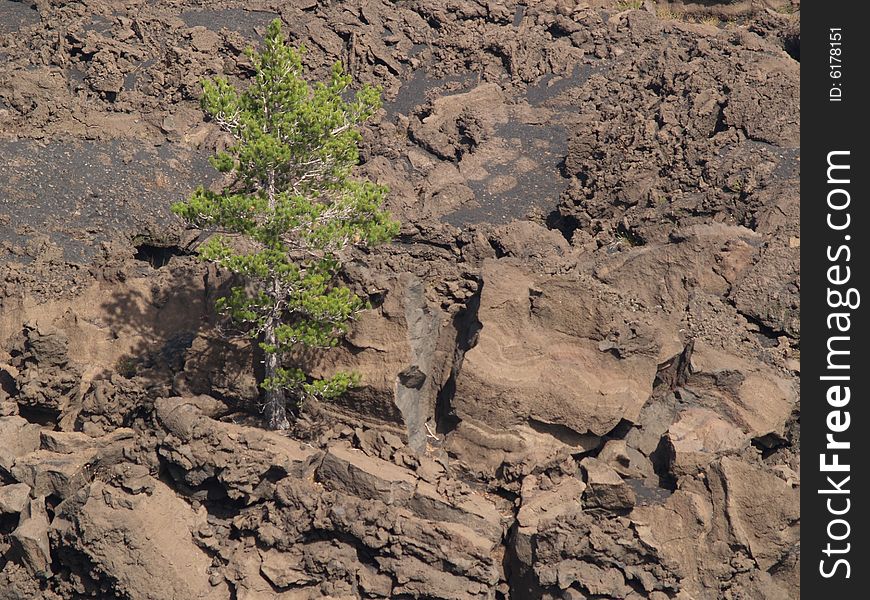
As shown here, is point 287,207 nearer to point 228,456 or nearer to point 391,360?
point 391,360

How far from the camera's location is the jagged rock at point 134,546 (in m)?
19.9

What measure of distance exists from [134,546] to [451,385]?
270 inches

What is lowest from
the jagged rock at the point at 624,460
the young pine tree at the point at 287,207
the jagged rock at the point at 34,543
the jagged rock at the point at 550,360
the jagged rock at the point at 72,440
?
the jagged rock at the point at 34,543

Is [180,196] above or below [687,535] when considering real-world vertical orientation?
above

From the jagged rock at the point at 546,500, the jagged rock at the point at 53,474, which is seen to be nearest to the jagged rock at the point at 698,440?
the jagged rock at the point at 546,500

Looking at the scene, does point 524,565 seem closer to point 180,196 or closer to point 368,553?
point 368,553

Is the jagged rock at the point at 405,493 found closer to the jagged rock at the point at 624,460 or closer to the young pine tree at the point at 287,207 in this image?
the young pine tree at the point at 287,207

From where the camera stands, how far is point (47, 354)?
23.3 metres

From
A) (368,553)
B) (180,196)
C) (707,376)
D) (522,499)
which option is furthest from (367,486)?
(180,196)

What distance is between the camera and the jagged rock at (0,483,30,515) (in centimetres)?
2075

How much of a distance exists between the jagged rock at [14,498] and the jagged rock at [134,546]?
84 centimetres

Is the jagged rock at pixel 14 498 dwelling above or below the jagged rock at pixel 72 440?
below

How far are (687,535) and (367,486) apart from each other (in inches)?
225

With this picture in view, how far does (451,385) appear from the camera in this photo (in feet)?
75.8
